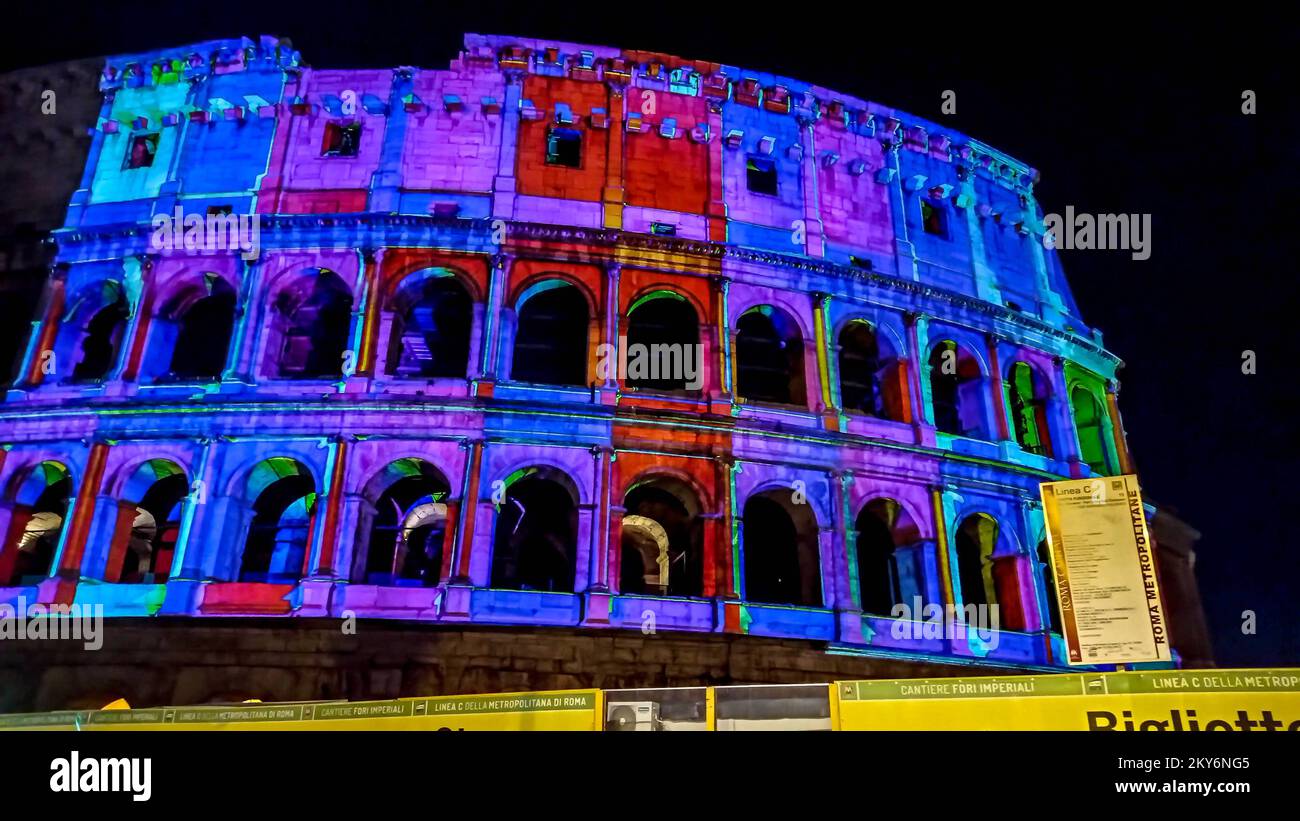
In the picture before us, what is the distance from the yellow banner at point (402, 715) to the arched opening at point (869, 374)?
13178 mm

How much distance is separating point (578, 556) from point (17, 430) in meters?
12.9

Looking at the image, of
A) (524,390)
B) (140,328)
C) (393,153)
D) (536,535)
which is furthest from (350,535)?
(393,153)

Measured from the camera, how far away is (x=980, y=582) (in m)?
19.8

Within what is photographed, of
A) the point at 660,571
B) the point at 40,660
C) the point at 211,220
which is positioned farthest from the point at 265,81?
the point at 660,571

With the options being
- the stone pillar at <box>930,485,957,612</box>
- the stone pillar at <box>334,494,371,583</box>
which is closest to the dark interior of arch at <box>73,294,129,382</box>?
the stone pillar at <box>334,494,371,583</box>

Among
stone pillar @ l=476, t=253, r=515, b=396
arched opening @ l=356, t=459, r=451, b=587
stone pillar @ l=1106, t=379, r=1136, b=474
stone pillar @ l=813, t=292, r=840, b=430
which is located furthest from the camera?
stone pillar @ l=1106, t=379, r=1136, b=474

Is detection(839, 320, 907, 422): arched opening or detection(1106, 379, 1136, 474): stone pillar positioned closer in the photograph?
detection(839, 320, 907, 422): arched opening

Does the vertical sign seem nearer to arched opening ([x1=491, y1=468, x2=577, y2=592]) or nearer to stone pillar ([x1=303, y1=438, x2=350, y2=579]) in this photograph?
arched opening ([x1=491, y1=468, x2=577, y2=592])

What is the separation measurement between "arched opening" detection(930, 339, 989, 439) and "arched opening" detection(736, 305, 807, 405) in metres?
3.99

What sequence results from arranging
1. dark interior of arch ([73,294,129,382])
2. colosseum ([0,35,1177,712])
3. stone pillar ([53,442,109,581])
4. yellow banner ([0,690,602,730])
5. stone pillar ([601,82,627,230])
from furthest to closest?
stone pillar ([601,82,627,230]), dark interior of arch ([73,294,129,382]), stone pillar ([53,442,109,581]), colosseum ([0,35,1177,712]), yellow banner ([0,690,602,730])

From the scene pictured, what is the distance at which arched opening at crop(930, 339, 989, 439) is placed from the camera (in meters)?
21.1

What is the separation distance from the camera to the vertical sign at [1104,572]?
29.7 feet

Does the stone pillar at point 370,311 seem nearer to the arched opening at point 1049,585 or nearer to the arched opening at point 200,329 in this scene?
the arched opening at point 200,329
